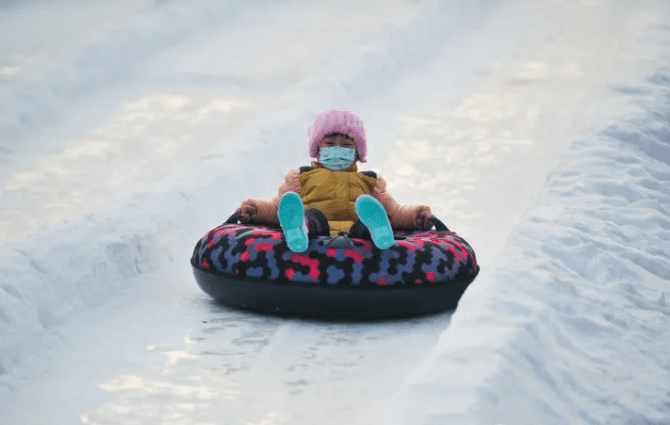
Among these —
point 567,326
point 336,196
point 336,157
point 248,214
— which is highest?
point 336,157

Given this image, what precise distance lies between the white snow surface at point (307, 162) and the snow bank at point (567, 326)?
10mm

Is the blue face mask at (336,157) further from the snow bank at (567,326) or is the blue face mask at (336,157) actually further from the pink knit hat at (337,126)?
the snow bank at (567,326)

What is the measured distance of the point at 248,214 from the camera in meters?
4.35

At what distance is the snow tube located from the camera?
3.63 meters

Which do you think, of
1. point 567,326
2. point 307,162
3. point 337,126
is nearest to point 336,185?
point 337,126

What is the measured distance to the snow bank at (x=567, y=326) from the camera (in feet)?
7.68

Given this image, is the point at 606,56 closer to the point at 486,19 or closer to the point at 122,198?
Result: the point at 486,19

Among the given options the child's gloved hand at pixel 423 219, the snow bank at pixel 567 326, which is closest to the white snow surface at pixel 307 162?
the snow bank at pixel 567 326

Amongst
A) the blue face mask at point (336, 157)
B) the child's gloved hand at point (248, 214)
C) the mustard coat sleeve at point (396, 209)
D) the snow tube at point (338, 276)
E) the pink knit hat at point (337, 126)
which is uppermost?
the pink knit hat at point (337, 126)

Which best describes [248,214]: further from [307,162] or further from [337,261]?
[307,162]

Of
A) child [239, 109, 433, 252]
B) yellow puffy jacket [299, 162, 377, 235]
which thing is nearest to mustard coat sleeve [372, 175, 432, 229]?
child [239, 109, 433, 252]

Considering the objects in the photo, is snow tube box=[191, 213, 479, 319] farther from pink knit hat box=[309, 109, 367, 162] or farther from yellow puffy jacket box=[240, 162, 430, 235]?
pink knit hat box=[309, 109, 367, 162]

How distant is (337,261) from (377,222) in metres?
0.23

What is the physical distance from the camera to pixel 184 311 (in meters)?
3.90
